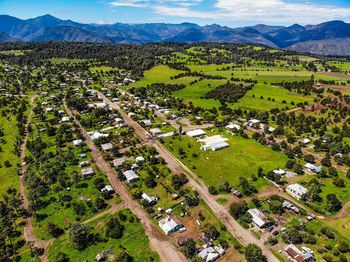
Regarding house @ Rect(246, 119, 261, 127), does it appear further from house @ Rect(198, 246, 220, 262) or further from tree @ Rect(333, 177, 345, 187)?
house @ Rect(198, 246, 220, 262)

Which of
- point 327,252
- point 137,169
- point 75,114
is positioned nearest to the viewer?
point 327,252

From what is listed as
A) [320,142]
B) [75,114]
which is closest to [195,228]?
[320,142]

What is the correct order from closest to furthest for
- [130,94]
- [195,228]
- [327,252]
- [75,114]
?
[327,252] → [195,228] → [75,114] → [130,94]

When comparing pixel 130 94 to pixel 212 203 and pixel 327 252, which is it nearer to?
pixel 212 203

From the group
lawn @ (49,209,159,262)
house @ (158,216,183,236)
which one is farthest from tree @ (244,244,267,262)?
lawn @ (49,209,159,262)

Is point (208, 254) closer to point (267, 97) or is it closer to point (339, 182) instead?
point (339, 182)

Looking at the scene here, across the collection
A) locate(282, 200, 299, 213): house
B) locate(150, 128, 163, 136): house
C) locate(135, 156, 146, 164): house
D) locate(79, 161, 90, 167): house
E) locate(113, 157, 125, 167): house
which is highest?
locate(150, 128, 163, 136): house
